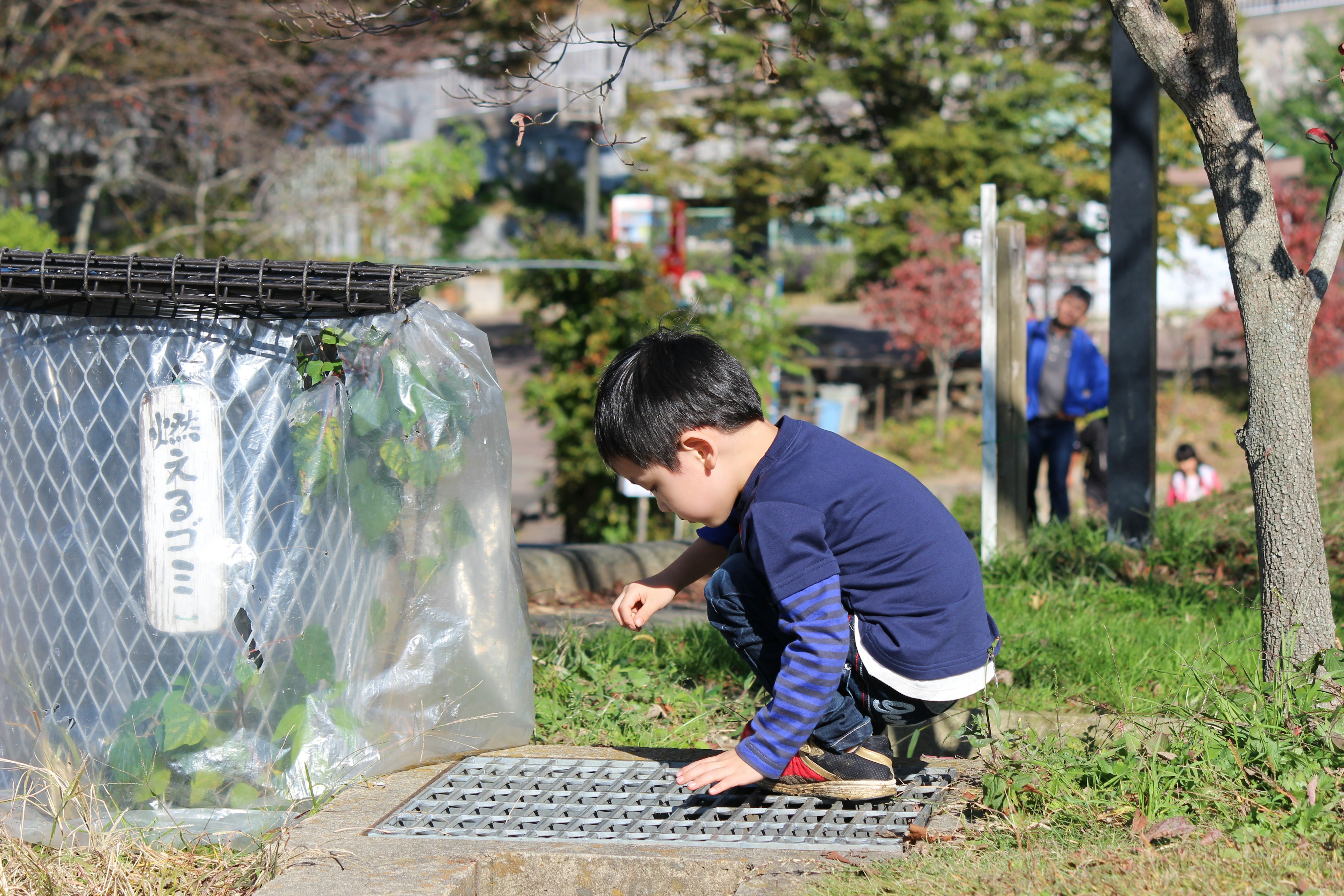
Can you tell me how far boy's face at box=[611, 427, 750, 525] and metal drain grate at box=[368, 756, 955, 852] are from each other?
59 centimetres

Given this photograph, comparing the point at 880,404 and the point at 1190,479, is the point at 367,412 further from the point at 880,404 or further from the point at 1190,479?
the point at 880,404

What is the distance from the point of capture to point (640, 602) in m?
2.52

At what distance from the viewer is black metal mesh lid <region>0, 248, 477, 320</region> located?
89.8 inches

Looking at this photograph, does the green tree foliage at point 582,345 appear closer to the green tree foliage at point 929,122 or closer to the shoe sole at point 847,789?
the shoe sole at point 847,789

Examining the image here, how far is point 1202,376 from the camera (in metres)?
15.4

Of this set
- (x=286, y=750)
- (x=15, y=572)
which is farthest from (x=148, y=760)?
(x=15, y=572)

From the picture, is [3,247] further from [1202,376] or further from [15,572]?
[1202,376]

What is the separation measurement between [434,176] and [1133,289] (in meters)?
12.7

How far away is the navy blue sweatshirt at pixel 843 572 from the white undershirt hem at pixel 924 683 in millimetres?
12

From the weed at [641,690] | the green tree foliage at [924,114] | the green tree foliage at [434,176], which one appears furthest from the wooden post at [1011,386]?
the green tree foliage at [434,176]

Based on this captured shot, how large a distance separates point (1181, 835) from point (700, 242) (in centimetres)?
2336

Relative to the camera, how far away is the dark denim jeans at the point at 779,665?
2.29 meters

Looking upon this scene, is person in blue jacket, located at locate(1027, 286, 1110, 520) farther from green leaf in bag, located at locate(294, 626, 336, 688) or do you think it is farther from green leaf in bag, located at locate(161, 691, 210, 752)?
green leaf in bag, located at locate(161, 691, 210, 752)

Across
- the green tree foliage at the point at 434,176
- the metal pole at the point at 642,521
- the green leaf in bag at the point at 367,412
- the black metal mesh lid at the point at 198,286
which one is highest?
the green tree foliage at the point at 434,176
